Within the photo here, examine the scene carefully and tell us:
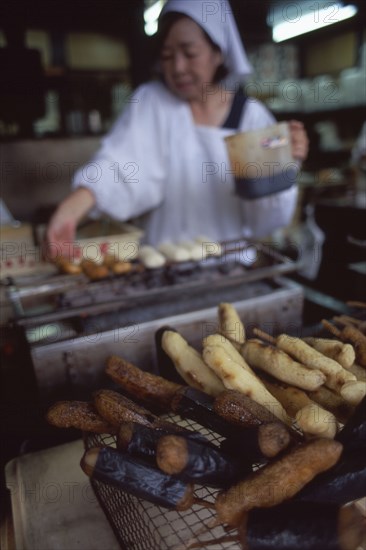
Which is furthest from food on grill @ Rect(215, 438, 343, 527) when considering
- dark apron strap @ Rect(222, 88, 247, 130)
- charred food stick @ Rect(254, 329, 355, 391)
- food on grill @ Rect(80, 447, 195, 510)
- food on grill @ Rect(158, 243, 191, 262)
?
dark apron strap @ Rect(222, 88, 247, 130)

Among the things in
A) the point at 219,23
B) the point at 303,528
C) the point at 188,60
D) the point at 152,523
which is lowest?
the point at 152,523

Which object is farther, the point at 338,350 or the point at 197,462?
the point at 338,350

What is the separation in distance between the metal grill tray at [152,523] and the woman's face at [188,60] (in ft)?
8.54

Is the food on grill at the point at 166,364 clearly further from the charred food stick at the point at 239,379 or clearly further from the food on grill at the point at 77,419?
the food on grill at the point at 77,419

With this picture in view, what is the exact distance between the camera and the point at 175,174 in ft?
11.9

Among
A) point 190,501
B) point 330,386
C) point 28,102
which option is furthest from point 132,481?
point 28,102

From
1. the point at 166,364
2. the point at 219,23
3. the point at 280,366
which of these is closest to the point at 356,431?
the point at 280,366

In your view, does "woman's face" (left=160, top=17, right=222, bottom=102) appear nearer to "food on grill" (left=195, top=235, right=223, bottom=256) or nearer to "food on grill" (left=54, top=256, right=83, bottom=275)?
"food on grill" (left=195, top=235, right=223, bottom=256)

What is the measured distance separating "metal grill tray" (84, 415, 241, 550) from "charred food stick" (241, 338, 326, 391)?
46 centimetres

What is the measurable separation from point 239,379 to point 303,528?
494mm

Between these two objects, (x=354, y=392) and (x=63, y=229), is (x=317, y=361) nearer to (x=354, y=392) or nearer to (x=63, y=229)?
(x=354, y=392)

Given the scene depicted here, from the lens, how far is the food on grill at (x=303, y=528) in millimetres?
1084

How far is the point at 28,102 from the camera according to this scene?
475 centimetres

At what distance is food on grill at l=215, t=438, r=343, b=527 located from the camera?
3.78 ft
